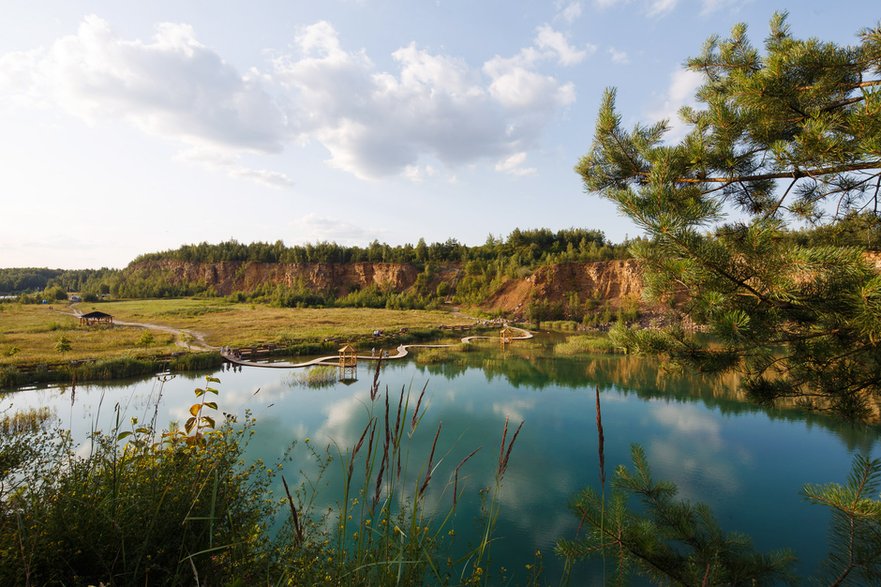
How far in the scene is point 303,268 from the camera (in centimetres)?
6284

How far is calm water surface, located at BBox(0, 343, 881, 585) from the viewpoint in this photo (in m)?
6.66

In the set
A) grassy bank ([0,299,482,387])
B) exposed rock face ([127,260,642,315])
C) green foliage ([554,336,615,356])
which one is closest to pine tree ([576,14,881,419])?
grassy bank ([0,299,482,387])

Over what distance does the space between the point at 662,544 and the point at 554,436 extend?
8479 millimetres

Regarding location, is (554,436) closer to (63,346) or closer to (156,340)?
(63,346)

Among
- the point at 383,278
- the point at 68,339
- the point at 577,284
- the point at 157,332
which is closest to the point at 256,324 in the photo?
the point at 157,332

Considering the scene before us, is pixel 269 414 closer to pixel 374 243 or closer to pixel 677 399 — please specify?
pixel 677 399

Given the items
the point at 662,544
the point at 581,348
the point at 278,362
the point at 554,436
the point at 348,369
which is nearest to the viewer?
the point at 662,544

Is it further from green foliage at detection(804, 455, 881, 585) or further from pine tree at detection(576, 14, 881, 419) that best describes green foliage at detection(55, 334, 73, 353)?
green foliage at detection(804, 455, 881, 585)

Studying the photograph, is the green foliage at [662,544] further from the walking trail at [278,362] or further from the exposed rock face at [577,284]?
the exposed rock face at [577,284]

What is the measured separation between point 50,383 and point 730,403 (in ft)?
81.4

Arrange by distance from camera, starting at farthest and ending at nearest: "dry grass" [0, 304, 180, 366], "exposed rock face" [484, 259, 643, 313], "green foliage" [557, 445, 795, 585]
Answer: "exposed rock face" [484, 259, 643, 313] → "dry grass" [0, 304, 180, 366] → "green foliage" [557, 445, 795, 585]

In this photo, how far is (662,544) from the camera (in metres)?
2.68

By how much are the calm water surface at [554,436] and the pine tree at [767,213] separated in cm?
85

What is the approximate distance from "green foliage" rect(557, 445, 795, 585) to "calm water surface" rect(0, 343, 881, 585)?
0.97 metres
